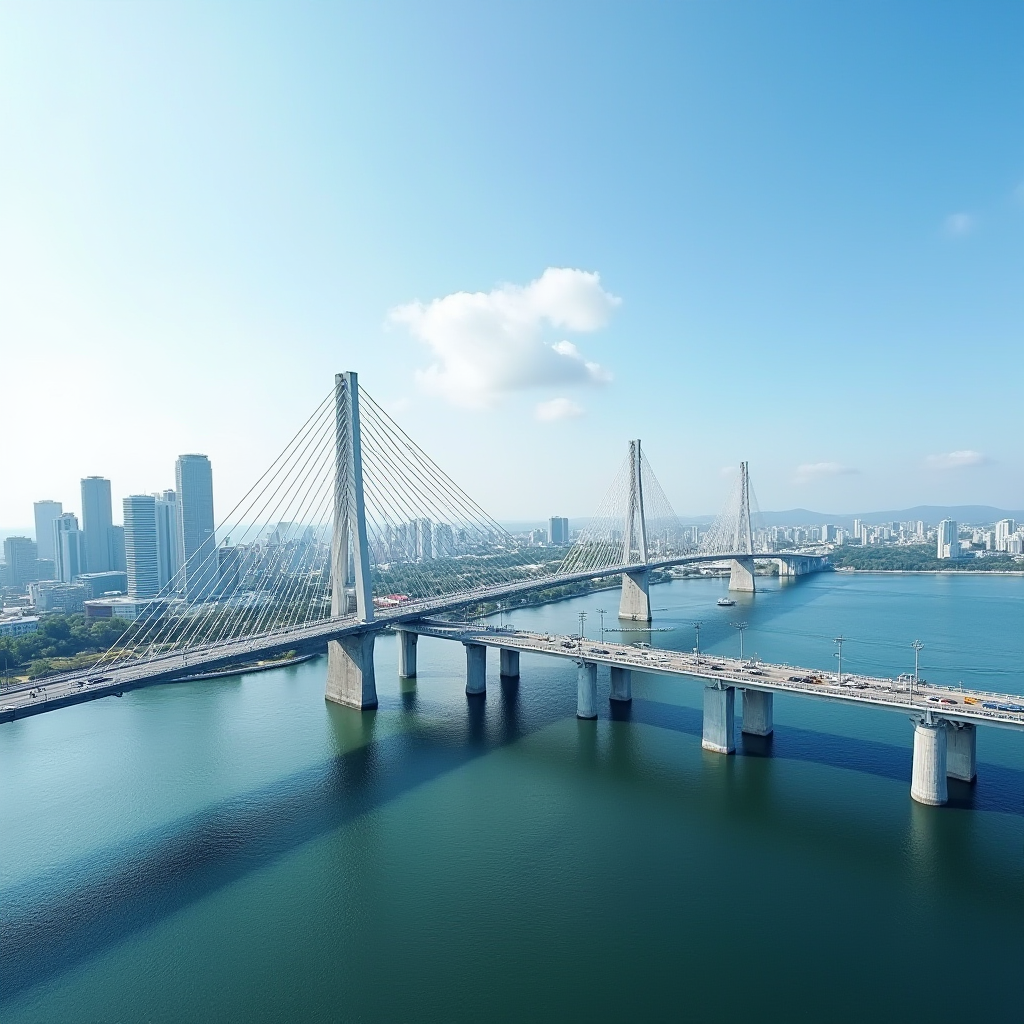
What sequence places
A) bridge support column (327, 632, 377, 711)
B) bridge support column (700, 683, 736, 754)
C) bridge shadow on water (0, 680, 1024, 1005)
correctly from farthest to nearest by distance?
1. bridge support column (327, 632, 377, 711)
2. bridge support column (700, 683, 736, 754)
3. bridge shadow on water (0, 680, 1024, 1005)

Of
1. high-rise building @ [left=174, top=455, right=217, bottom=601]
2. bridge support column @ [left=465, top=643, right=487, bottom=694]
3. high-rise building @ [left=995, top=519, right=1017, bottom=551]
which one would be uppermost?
high-rise building @ [left=174, top=455, right=217, bottom=601]

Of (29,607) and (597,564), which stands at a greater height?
(597,564)

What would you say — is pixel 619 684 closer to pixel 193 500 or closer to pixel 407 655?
pixel 407 655

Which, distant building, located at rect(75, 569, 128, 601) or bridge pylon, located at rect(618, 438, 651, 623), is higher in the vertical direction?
bridge pylon, located at rect(618, 438, 651, 623)

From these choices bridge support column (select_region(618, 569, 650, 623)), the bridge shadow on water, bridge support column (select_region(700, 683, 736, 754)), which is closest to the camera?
the bridge shadow on water

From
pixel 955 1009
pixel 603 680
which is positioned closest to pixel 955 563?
pixel 603 680

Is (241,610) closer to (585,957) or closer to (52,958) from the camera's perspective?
(52,958)

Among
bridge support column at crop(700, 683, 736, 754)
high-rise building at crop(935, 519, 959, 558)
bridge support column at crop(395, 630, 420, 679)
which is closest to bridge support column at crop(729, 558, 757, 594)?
A: bridge support column at crop(395, 630, 420, 679)

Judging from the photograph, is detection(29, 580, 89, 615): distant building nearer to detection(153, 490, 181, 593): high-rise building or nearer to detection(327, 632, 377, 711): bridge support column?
detection(153, 490, 181, 593): high-rise building
